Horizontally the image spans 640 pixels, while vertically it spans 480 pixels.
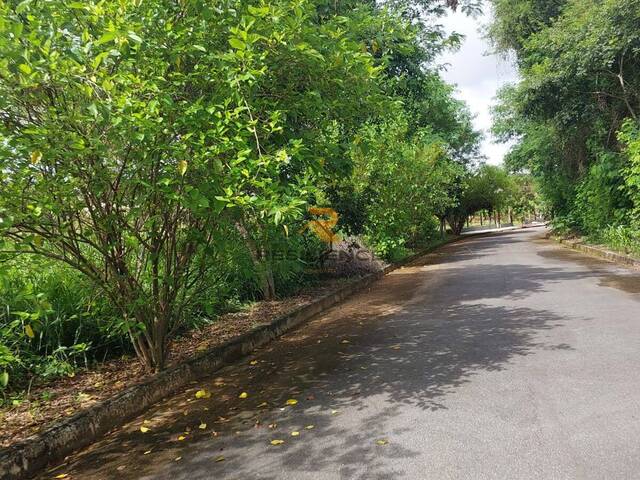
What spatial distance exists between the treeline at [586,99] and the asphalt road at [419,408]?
8.93m

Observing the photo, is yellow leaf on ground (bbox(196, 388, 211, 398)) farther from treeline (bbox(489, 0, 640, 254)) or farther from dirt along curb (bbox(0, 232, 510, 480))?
treeline (bbox(489, 0, 640, 254))

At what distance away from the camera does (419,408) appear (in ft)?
13.6

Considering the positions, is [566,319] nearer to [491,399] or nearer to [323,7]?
[491,399]

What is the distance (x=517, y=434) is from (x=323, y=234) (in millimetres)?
9512

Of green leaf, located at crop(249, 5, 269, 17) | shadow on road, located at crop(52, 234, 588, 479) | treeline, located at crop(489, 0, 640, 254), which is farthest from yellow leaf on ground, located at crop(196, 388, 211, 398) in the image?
treeline, located at crop(489, 0, 640, 254)

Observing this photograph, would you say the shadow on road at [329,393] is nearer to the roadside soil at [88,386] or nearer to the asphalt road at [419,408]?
the asphalt road at [419,408]

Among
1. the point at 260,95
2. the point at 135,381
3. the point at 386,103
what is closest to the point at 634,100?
the point at 386,103

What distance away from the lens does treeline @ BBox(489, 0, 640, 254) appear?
14.2 m

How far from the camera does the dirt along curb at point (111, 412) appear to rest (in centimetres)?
→ 369

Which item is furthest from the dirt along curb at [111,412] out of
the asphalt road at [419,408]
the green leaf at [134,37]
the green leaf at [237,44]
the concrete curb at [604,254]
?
the concrete curb at [604,254]

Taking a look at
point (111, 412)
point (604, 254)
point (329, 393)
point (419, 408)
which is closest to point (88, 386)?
point (111, 412)

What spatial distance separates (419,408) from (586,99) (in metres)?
16.1

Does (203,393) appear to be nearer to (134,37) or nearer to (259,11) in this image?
(134,37)

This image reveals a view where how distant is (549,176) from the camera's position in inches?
947
